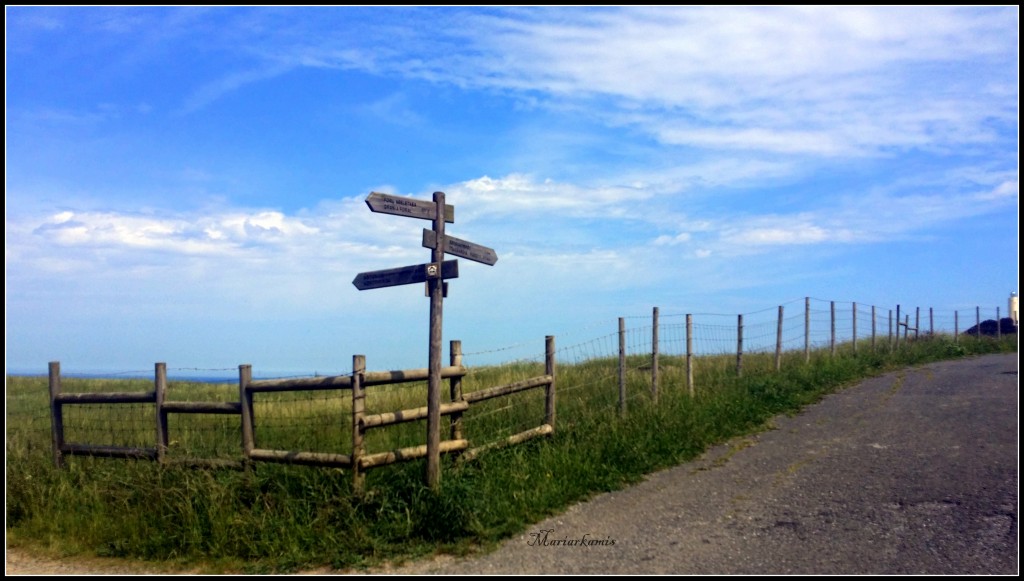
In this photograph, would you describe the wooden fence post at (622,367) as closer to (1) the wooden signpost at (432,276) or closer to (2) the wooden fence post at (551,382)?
(2) the wooden fence post at (551,382)

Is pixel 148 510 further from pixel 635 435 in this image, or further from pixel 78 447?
pixel 635 435

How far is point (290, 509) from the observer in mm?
7320

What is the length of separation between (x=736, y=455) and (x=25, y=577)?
26.1 feet

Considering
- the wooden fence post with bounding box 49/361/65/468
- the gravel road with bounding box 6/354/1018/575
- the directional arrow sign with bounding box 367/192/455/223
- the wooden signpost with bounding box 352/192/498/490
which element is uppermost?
the directional arrow sign with bounding box 367/192/455/223

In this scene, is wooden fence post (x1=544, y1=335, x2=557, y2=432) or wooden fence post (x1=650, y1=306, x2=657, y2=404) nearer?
wooden fence post (x1=544, y1=335, x2=557, y2=432)

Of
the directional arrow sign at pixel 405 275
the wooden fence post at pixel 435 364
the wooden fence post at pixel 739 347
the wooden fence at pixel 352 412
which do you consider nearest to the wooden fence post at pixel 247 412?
the wooden fence at pixel 352 412

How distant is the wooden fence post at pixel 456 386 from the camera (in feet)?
28.0

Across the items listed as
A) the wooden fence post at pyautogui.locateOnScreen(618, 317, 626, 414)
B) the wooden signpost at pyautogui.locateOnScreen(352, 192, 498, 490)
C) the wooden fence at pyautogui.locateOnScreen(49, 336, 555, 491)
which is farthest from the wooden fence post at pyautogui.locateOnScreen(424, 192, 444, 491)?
the wooden fence post at pyautogui.locateOnScreen(618, 317, 626, 414)

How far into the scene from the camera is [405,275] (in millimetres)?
7711

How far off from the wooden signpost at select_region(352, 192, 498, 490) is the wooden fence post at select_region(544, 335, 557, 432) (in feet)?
9.28

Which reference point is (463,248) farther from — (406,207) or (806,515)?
(806,515)

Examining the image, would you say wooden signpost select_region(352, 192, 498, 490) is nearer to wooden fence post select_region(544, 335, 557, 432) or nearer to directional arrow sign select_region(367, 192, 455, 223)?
directional arrow sign select_region(367, 192, 455, 223)

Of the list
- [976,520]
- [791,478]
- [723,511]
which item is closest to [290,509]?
[723,511]

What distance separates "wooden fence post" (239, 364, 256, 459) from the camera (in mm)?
8383
